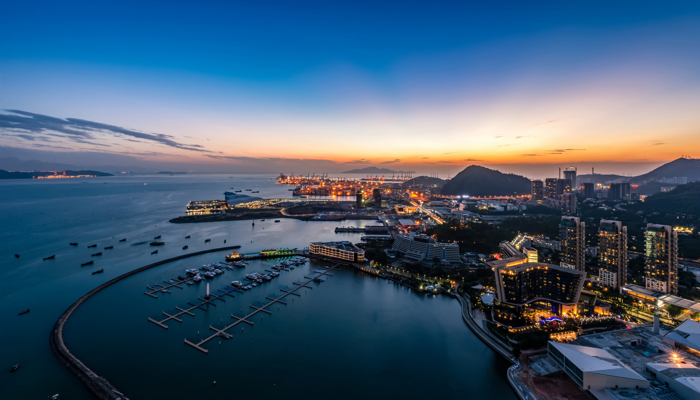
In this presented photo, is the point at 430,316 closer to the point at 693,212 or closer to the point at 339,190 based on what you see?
the point at 693,212

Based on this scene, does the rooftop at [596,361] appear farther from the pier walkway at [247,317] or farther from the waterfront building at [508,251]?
the waterfront building at [508,251]

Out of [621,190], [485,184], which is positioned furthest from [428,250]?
[485,184]

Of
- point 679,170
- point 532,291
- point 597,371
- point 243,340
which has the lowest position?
point 243,340

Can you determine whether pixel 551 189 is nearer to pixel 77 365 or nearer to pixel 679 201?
pixel 679 201

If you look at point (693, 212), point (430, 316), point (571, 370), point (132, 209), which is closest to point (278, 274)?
point (430, 316)

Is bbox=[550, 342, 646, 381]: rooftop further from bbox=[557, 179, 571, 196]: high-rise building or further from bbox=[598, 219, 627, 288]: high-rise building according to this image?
bbox=[557, 179, 571, 196]: high-rise building

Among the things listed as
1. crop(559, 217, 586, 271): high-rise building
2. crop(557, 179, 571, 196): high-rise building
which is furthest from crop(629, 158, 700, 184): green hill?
crop(559, 217, 586, 271): high-rise building
